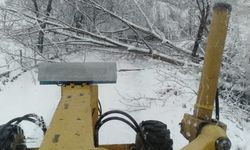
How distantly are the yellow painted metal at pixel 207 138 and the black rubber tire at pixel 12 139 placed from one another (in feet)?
4.13

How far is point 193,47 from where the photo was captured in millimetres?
7219

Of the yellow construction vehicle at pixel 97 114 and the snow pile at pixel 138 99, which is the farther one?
the snow pile at pixel 138 99

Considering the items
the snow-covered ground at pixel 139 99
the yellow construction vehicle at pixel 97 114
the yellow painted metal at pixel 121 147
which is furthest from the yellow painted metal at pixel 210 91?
the snow-covered ground at pixel 139 99

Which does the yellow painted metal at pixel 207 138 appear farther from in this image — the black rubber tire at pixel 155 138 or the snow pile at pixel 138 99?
the snow pile at pixel 138 99

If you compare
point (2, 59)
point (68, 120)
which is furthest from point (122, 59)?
point (68, 120)

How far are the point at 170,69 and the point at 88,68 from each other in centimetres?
380

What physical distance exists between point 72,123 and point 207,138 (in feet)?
2.32

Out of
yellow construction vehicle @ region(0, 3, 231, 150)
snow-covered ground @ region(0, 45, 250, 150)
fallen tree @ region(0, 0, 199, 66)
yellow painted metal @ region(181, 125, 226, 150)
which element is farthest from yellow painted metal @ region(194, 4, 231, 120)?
fallen tree @ region(0, 0, 199, 66)

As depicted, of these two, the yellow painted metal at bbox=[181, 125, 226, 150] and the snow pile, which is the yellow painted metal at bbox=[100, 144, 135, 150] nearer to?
the yellow painted metal at bbox=[181, 125, 226, 150]

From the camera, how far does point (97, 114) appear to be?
3.47 meters

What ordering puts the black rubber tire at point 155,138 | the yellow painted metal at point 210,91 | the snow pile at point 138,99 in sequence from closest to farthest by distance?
the yellow painted metal at point 210,91 < the black rubber tire at point 155,138 < the snow pile at point 138,99

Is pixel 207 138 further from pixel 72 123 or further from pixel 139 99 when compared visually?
pixel 139 99

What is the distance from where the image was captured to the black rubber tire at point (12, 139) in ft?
9.08

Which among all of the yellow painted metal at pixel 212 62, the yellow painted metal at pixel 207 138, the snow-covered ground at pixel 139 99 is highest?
the yellow painted metal at pixel 212 62
